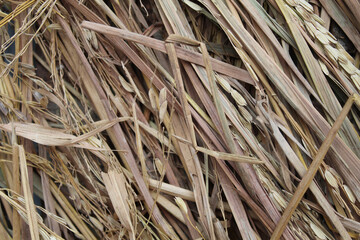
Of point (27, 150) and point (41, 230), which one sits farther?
point (27, 150)

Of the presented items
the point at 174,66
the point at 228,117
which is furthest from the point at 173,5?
the point at 228,117

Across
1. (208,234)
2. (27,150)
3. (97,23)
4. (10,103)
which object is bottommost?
(208,234)

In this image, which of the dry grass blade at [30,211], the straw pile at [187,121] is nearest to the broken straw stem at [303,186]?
the straw pile at [187,121]

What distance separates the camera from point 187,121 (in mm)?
659

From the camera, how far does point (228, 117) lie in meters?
0.66

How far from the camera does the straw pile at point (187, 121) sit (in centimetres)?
65

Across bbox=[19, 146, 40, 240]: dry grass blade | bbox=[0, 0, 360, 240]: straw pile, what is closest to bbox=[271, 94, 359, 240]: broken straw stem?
bbox=[0, 0, 360, 240]: straw pile

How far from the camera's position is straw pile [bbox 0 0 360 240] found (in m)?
0.65

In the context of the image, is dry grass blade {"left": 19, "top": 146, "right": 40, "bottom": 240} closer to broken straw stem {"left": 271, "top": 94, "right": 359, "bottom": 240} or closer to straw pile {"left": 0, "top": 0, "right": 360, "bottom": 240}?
straw pile {"left": 0, "top": 0, "right": 360, "bottom": 240}

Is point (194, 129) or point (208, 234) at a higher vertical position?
point (194, 129)

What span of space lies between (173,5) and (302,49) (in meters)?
0.27

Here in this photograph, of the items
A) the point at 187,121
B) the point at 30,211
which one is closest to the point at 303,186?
the point at 187,121

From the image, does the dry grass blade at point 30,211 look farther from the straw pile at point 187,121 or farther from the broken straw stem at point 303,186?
the broken straw stem at point 303,186

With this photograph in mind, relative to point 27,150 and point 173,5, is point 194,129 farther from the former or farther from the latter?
point 27,150
